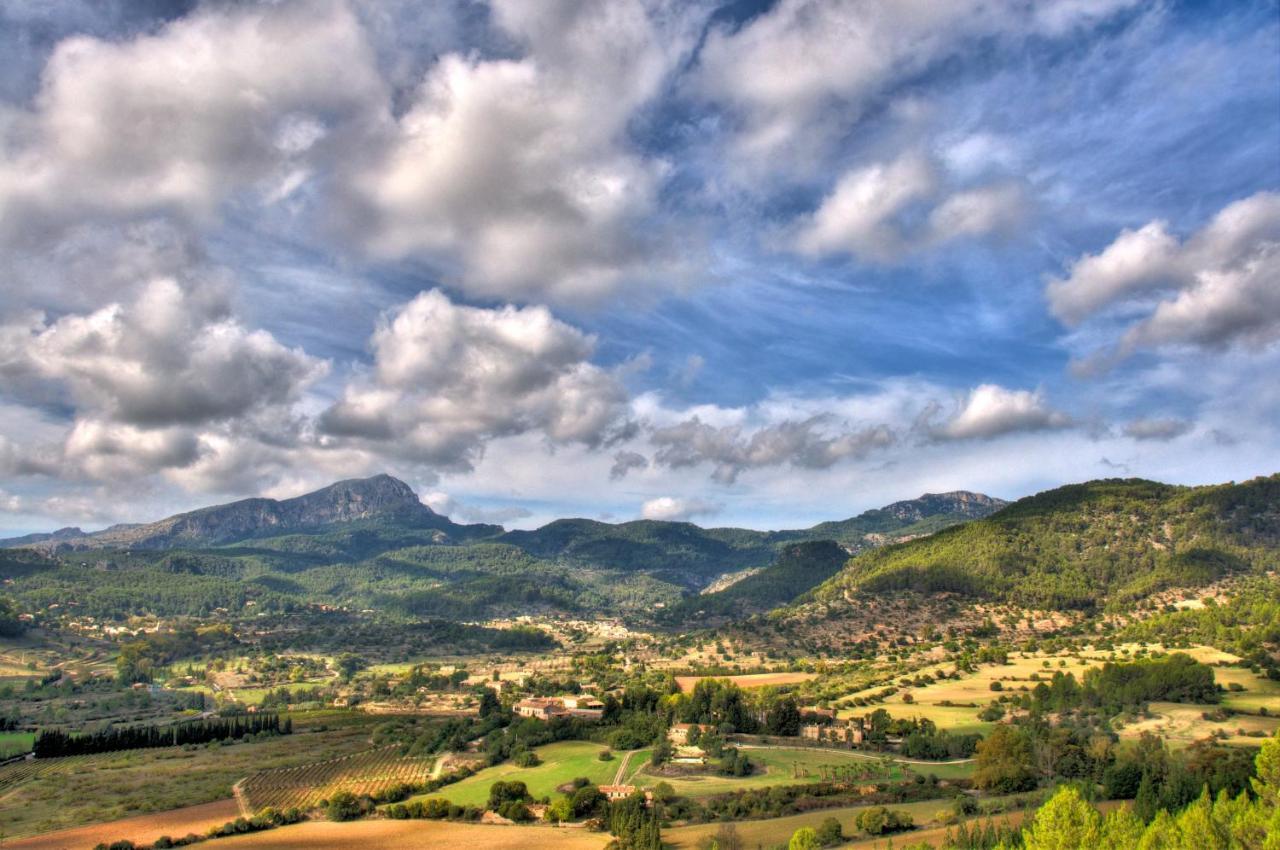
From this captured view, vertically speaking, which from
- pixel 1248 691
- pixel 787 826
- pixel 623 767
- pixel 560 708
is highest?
pixel 1248 691

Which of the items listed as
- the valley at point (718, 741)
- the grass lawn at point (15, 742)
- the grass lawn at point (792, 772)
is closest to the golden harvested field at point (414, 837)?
the valley at point (718, 741)

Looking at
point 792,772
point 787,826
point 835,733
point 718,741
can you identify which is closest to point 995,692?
point 835,733

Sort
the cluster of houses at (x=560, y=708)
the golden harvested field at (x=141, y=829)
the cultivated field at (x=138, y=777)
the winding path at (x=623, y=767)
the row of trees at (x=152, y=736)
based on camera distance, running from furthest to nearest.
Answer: the cluster of houses at (x=560, y=708) < the row of trees at (x=152, y=736) < the winding path at (x=623, y=767) < the cultivated field at (x=138, y=777) < the golden harvested field at (x=141, y=829)

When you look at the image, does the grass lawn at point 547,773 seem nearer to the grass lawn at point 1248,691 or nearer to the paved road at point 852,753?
the paved road at point 852,753

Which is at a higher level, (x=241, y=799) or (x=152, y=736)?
(x=152, y=736)

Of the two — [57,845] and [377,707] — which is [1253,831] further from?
[377,707]

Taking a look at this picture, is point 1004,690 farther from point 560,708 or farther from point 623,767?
point 560,708

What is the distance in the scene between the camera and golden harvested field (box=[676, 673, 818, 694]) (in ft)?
473

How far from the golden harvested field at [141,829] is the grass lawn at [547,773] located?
861 inches

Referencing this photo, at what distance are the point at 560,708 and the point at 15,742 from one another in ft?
275

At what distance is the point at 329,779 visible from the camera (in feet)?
305

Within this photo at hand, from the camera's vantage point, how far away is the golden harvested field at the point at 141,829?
67.7m

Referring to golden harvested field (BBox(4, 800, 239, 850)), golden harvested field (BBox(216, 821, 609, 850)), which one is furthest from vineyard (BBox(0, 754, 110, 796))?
golden harvested field (BBox(216, 821, 609, 850))

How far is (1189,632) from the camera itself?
143m
